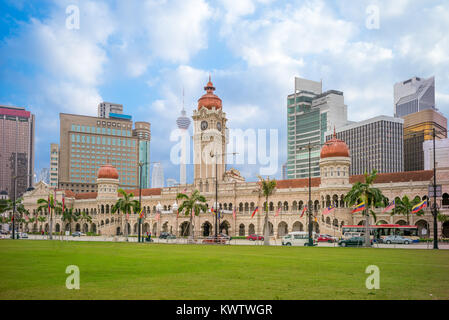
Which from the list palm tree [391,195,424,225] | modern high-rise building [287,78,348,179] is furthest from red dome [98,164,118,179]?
modern high-rise building [287,78,348,179]

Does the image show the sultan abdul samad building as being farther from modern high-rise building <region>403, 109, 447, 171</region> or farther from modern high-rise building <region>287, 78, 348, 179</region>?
modern high-rise building <region>403, 109, 447, 171</region>

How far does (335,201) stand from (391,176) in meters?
10.3

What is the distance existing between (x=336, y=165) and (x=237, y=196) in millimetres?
21549

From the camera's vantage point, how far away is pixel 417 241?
58969 mm

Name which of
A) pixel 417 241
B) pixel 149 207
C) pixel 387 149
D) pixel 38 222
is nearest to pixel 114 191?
pixel 149 207

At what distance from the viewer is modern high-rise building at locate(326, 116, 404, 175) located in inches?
6762

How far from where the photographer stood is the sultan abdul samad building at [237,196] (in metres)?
73.0

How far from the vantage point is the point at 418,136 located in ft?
607

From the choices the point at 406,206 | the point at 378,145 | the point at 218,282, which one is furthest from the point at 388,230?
the point at 378,145

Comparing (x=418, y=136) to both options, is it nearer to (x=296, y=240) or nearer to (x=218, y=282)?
(x=296, y=240)

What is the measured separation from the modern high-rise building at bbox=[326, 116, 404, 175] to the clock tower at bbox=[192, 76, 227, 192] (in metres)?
85.7

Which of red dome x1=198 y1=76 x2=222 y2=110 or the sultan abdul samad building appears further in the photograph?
red dome x1=198 y1=76 x2=222 y2=110

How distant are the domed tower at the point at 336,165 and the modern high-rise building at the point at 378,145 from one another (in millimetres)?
97490
